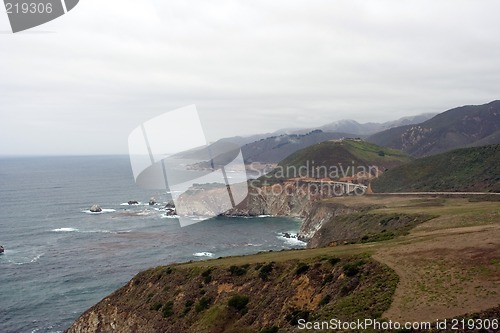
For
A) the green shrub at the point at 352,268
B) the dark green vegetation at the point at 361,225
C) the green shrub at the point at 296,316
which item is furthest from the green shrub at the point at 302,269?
the dark green vegetation at the point at 361,225

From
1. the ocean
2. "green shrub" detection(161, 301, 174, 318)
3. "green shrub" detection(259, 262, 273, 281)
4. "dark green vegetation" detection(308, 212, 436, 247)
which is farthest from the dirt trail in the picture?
the ocean

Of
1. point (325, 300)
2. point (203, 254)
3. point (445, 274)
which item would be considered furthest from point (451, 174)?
point (325, 300)

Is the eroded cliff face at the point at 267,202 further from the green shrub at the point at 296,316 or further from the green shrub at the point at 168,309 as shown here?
the green shrub at the point at 296,316

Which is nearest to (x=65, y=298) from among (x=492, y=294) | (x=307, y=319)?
(x=307, y=319)

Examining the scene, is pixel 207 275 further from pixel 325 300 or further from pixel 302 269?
pixel 325 300

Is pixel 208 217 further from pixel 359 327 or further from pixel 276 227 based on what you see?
pixel 359 327
